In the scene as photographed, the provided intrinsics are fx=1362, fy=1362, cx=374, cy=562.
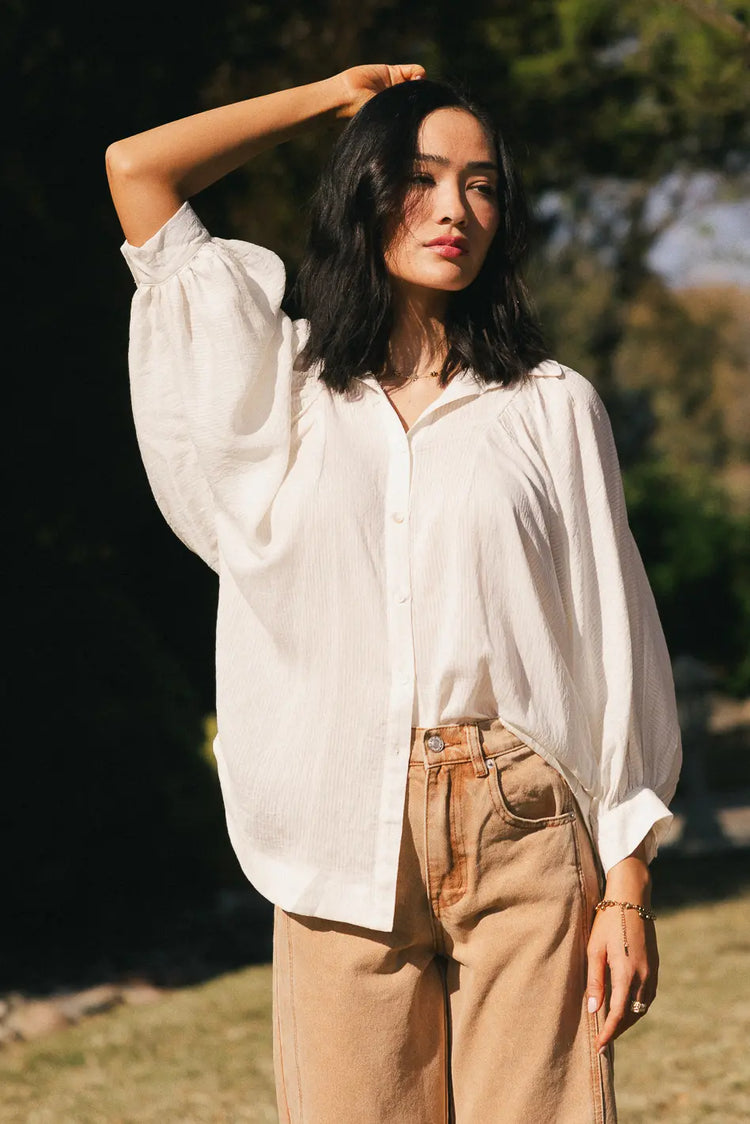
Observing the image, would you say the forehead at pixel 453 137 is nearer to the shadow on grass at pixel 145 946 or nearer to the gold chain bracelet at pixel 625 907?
the gold chain bracelet at pixel 625 907

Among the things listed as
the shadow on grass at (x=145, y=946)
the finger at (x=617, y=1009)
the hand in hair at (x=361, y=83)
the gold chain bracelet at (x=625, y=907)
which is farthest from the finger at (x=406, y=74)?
the shadow on grass at (x=145, y=946)

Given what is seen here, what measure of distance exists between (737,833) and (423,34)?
547cm

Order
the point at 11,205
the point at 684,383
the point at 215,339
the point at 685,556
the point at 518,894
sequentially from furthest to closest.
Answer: the point at 684,383 < the point at 685,556 < the point at 11,205 < the point at 215,339 < the point at 518,894

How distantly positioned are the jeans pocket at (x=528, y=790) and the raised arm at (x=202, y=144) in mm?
910

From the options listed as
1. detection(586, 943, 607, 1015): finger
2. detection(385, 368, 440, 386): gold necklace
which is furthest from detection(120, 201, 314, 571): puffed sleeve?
detection(586, 943, 607, 1015): finger

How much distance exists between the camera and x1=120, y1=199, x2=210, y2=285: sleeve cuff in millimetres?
1950

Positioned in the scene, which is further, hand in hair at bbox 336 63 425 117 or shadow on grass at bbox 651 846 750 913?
shadow on grass at bbox 651 846 750 913

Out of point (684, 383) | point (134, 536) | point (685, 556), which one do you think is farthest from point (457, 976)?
point (684, 383)

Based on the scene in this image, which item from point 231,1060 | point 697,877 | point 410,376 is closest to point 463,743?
point 410,376

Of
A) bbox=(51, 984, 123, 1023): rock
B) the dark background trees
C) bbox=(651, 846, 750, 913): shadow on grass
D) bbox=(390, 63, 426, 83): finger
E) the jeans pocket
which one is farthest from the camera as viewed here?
bbox=(651, 846, 750, 913): shadow on grass

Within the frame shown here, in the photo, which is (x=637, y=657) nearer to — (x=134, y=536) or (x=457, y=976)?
(x=457, y=976)

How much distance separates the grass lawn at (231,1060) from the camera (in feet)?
13.6

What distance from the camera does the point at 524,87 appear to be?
30.4 ft

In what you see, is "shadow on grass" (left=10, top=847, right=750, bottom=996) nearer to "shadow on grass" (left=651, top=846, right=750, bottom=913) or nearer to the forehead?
"shadow on grass" (left=651, top=846, right=750, bottom=913)
